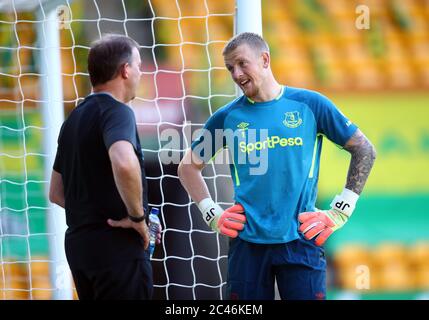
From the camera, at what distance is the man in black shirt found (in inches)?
95.3

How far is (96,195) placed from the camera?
2443 millimetres

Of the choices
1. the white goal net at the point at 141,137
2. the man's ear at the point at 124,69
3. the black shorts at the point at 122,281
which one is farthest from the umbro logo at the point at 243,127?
the white goal net at the point at 141,137

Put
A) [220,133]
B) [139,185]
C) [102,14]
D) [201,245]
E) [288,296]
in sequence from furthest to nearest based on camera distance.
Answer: [102,14]
[201,245]
[220,133]
[288,296]
[139,185]

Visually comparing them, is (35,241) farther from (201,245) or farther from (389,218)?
(389,218)

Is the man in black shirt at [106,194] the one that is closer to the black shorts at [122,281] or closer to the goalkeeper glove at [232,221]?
the black shorts at [122,281]

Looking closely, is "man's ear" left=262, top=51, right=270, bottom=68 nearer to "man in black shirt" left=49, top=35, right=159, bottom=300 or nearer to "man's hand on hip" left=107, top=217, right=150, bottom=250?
"man in black shirt" left=49, top=35, right=159, bottom=300

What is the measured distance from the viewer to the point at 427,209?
5.53 meters

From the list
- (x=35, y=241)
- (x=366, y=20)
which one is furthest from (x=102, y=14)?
(x=366, y=20)

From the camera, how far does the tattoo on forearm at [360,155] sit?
2.64 metres

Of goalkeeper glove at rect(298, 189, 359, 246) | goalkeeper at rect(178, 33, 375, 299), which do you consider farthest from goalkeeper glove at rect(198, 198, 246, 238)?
goalkeeper glove at rect(298, 189, 359, 246)

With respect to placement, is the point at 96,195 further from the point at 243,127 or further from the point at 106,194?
the point at 243,127

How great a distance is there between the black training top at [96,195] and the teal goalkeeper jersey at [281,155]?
1.38 ft

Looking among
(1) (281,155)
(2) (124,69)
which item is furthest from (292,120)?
(2) (124,69)

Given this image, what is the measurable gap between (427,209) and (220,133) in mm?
3228
